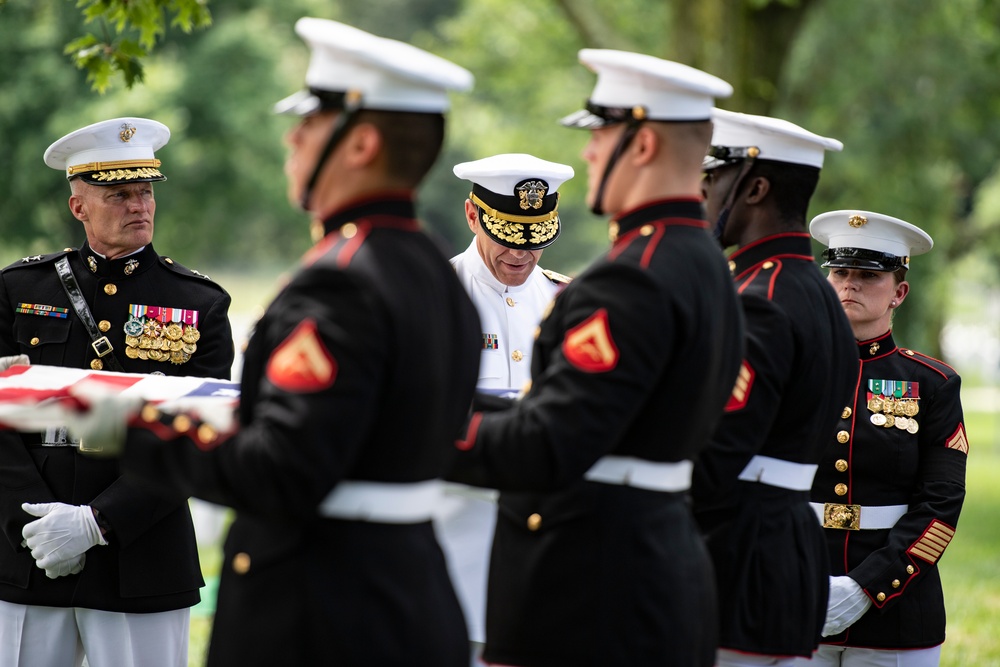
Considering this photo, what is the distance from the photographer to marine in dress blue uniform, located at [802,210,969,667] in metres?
4.73

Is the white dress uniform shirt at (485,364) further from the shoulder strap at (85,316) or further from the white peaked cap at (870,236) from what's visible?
the shoulder strap at (85,316)

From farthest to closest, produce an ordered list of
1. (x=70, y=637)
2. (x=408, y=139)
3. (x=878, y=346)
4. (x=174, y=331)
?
(x=878, y=346) → (x=174, y=331) → (x=70, y=637) → (x=408, y=139)

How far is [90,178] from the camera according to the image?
481 cm

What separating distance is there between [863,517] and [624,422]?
86.7 inches

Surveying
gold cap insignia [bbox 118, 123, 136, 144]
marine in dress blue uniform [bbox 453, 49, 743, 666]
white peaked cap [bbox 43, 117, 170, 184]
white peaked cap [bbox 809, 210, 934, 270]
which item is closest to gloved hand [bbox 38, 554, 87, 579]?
white peaked cap [bbox 43, 117, 170, 184]

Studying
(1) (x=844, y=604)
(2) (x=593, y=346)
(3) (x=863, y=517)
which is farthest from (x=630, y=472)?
(3) (x=863, y=517)

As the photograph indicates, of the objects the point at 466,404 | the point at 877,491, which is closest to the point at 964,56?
the point at 877,491

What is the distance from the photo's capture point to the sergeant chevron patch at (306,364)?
253 centimetres

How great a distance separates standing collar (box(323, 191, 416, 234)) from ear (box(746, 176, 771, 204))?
1.49 metres

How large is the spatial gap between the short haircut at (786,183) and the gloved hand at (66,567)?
8.48 feet

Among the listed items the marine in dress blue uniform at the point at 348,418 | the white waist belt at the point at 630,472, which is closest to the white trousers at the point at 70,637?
the marine in dress blue uniform at the point at 348,418

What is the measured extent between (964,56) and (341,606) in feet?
48.4

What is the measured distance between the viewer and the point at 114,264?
4.79 m

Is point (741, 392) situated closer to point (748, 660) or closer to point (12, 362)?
point (748, 660)
